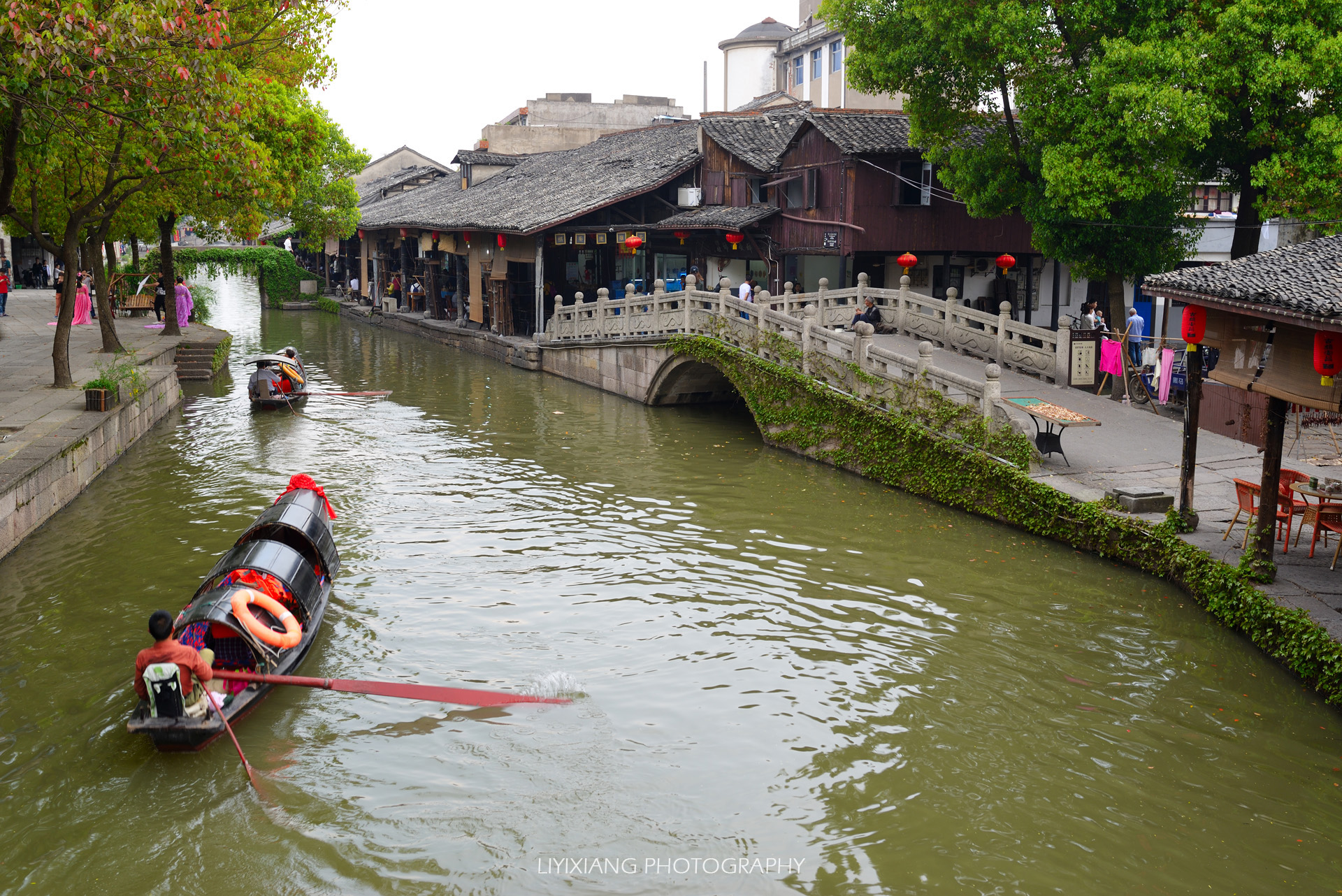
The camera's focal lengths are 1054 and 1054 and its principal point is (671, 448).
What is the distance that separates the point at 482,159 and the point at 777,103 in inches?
503

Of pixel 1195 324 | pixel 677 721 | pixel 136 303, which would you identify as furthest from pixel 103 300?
pixel 1195 324

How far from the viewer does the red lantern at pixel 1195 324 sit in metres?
12.3

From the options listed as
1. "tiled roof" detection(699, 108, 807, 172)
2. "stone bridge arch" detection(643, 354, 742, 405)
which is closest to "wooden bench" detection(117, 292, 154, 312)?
"tiled roof" detection(699, 108, 807, 172)

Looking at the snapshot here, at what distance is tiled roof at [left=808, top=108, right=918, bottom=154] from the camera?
81.6 feet

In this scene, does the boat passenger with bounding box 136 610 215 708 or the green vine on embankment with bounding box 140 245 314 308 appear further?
the green vine on embankment with bounding box 140 245 314 308

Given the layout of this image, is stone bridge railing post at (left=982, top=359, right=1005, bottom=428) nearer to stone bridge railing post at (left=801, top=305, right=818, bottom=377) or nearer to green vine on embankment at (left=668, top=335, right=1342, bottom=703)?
green vine on embankment at (left=668, top=335, right=1342, bottom=703)

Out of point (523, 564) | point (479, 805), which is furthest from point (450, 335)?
point (479, 805)

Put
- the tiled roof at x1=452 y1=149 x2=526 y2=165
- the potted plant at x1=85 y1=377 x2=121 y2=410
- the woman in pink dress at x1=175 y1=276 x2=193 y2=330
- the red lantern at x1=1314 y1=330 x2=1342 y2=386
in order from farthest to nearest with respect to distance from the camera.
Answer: the tiled roof at x1=452 y1=149 x2=526 y2=165, the woman in pink dress at x1=175 y1=276 x2=193 y2=330, the potted plant at x1=85 y1=377 x2=121 y2=410, the red lantern at x1=1314 y1=330 x2=1342 y2=386

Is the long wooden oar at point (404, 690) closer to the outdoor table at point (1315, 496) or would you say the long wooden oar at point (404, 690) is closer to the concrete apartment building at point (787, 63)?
the outdoor table at point (1315, 496)

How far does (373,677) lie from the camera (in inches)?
408

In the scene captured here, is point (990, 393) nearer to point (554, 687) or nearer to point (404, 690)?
point (554, 687)

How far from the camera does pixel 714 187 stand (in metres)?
30.1

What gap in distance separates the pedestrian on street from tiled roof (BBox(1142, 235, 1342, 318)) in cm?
755

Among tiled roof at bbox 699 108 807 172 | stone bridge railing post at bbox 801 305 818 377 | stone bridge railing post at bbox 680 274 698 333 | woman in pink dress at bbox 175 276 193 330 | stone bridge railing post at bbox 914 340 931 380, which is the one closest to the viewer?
stone bridge railing post at bbox 914 340 931 380
